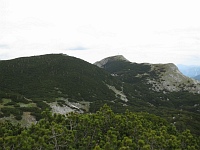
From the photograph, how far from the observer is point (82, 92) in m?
69.9

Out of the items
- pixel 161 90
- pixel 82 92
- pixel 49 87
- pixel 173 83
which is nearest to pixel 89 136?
pixel 49 87

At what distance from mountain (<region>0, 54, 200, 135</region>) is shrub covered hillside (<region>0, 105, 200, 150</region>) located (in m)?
20.5

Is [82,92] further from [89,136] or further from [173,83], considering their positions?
[173,83]

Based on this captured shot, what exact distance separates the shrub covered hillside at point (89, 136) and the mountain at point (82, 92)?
2046 centimetres

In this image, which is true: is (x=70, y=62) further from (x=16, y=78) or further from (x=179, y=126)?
(x=179, y=126)

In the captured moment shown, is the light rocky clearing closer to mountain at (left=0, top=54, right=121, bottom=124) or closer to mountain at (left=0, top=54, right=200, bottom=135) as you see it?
mountain at (left=0, top=54, right=200, bottom=135)

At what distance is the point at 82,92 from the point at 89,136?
5479 centimetres

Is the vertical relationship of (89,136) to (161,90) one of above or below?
above

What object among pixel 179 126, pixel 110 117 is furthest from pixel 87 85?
pixel 110 117

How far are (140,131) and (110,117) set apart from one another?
342 centimetres

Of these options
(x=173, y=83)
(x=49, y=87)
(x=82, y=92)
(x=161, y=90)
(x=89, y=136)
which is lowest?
(x=161, y=90)

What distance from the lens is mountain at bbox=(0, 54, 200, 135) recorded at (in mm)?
44906

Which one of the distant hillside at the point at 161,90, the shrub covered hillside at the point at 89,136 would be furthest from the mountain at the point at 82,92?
the shrub covered hillside at the point at 89,136

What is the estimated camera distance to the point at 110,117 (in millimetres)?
18953
